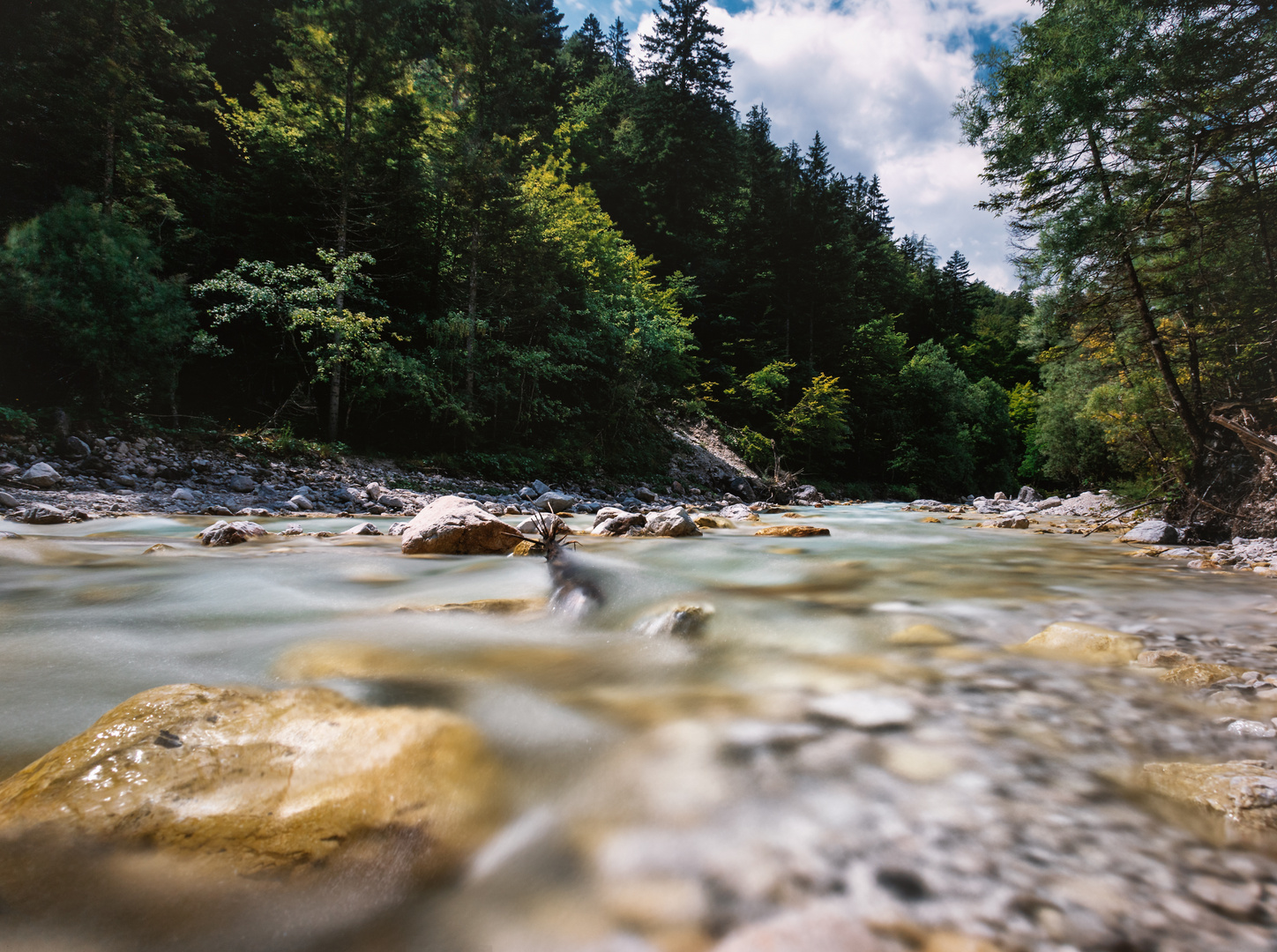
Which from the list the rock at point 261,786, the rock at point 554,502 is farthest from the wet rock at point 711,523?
the rock at point 261,786

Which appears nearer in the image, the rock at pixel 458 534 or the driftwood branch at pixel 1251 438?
A: the rock at pixel 458 534

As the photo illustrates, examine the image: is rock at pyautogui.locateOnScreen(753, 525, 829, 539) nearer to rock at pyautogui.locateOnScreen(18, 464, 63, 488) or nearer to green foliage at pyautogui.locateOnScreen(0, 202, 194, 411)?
rock at pyautogui.locateOnScreen(18, 464, 63, 488)

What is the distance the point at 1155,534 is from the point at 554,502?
9.80 meters

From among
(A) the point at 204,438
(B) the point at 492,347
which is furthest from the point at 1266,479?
(A) the point at 204,438

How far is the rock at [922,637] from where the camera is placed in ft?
8.84

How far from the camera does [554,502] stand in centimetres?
1143

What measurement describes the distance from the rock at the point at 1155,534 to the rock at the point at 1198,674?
21.7 feet

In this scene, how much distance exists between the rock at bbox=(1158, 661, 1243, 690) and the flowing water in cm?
15

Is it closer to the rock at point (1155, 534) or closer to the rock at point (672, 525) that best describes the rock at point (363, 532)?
the rock at point (672, 525)

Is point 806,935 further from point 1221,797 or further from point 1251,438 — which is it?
point 1251,438

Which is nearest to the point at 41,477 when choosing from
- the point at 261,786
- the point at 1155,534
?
the point at 261,786

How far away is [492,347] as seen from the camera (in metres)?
14.5

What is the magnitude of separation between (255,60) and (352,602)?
23.2 m

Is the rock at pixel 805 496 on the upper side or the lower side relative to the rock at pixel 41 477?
lower
